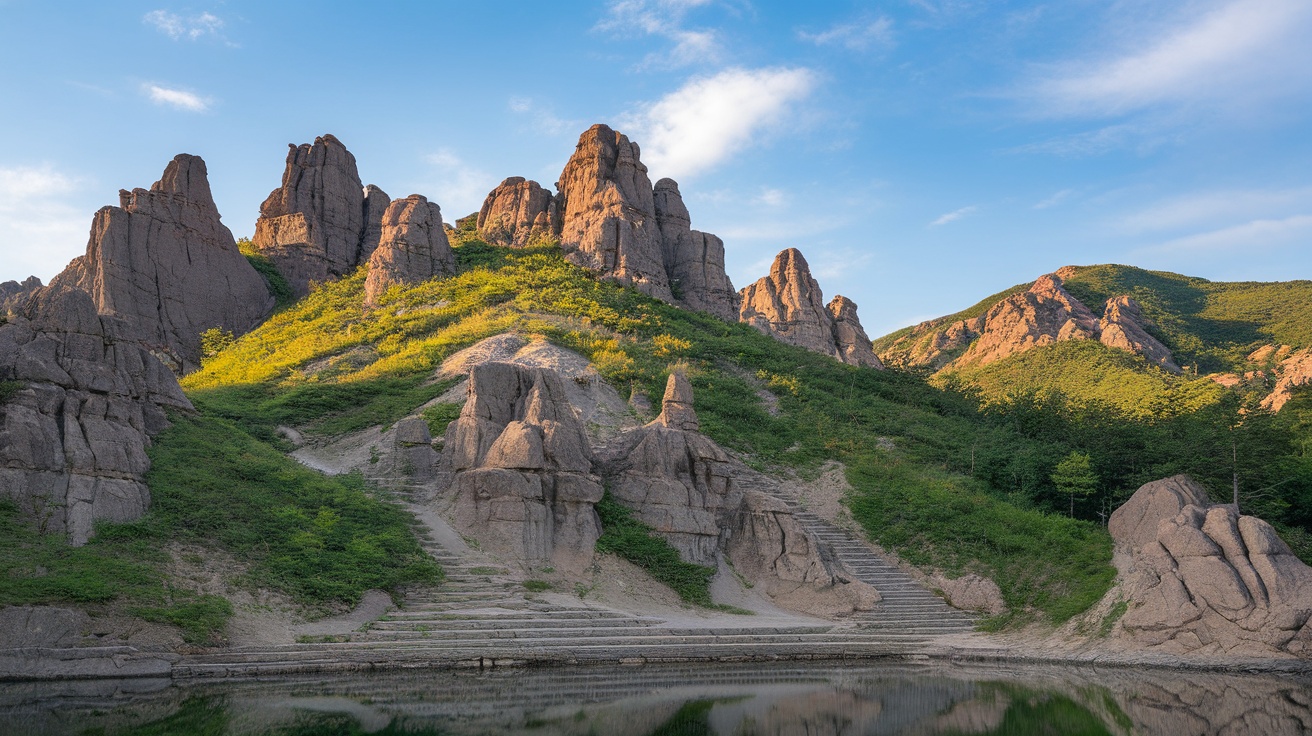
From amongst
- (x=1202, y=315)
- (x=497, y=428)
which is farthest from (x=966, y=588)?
(x=1202, y=315)

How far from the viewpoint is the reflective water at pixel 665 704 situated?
12.8 metres

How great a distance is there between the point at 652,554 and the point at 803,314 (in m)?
50.8

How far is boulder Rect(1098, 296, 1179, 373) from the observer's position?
73119 mm

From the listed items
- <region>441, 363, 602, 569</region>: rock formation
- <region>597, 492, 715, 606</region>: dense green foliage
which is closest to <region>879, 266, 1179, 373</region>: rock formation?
<region>597, 492, 715, 606</region>: dense green foliage

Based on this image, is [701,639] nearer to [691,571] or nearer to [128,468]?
[691,571]

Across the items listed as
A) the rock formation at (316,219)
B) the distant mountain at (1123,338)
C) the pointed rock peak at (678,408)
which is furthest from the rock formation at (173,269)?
the distant mountain at (1123,338)

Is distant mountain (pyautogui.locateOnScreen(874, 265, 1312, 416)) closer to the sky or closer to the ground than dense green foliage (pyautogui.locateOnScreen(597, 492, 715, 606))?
closer to the sky

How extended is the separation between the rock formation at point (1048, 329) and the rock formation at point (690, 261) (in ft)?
55.7

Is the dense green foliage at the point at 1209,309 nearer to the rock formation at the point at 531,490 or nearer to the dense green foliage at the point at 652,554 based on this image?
the dense green foliage at the point at 652,554

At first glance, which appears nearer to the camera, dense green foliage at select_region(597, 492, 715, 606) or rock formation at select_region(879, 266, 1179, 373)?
dense green foliage at select_region(597, 492, 715, 606)

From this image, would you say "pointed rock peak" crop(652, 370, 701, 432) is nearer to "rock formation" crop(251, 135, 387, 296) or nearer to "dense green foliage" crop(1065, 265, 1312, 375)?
"rock formation" crop(251, 135, 387, 296)

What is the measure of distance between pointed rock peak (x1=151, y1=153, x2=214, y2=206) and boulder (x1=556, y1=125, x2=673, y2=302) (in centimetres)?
2220

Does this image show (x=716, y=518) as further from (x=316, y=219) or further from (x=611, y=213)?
(x=316, y=219)

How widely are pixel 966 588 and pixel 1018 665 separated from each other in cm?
584
